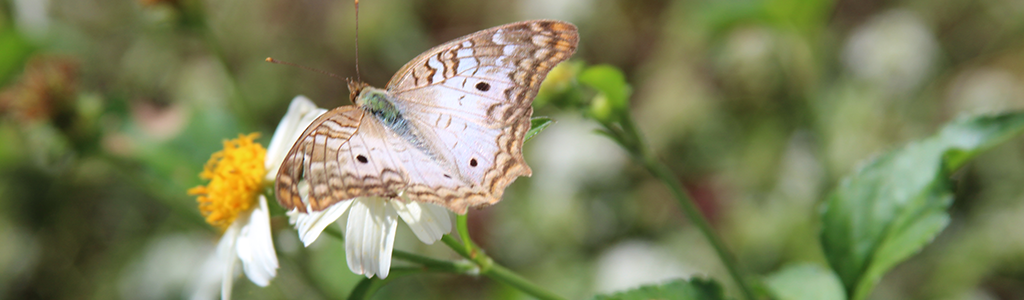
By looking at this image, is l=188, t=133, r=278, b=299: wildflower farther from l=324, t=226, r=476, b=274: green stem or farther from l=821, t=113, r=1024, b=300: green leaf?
l=821, t=113, r=1024, b=300: green leaf

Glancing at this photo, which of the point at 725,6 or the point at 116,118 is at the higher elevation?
the point at 116,118

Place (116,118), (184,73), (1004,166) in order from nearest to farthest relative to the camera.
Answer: (116,118) < (1004,166) < (184,73)

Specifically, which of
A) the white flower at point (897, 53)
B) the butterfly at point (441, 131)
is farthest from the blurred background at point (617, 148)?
the butterfly at point (441, 131)

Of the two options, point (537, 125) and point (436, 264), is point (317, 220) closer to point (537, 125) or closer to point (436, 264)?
point (436, 264)

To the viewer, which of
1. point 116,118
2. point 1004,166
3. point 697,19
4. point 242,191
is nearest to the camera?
point 242,191

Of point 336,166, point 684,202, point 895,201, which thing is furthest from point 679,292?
point 336,166

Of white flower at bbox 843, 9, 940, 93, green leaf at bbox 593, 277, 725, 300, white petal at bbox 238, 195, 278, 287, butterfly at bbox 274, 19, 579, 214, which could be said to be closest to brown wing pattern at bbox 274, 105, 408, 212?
butterfly at bbox 274, 19, 579, 214

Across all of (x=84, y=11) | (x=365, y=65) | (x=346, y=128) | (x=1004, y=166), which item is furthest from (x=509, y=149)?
(x=84, y=11)

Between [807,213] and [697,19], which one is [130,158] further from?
[807,213]
